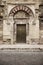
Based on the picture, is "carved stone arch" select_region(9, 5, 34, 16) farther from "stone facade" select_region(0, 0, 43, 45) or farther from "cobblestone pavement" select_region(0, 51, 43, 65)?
"cobblestone pavement" select_region(0, 51, 43, 65)

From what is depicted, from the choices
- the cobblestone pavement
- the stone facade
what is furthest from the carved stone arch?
the cobblestone pavement

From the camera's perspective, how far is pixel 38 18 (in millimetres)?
14375

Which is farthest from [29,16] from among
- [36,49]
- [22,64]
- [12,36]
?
[22,64]

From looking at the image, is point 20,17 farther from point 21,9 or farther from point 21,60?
point 21,60

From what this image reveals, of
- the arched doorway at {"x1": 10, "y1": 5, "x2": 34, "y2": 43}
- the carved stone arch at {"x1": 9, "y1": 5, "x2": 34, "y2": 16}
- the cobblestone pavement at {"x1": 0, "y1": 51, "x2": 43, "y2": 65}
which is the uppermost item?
the carved stone arch at {"x1": 9, "y1": 5, "x2": 34, "y2": 16}

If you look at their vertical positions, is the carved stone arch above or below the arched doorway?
above

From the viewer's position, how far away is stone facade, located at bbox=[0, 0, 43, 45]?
14.3 meters

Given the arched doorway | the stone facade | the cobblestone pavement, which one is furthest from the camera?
the arched doorway

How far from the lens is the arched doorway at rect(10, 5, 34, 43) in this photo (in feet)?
47.3

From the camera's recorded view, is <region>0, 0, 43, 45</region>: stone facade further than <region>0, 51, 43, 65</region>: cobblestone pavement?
Yes

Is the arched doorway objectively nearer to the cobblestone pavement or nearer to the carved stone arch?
the carved stone arch

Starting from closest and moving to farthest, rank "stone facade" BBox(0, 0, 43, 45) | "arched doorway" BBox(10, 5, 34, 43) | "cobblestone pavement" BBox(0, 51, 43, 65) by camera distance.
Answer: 1. "cobblestone pavement" BBox(0, 51, 43, 65)
2. "stone facade" BBox(0, 0, 43, 45)
3. "arched doorway" BBox(10, 5, 34, 43)

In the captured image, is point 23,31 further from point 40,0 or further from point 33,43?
point 40,0

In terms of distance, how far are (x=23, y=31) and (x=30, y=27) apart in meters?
0.78
